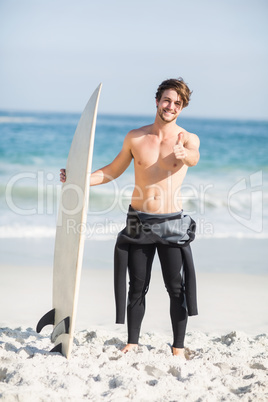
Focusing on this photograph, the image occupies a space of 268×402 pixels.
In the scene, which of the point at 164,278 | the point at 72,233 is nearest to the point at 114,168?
the point at 72,233

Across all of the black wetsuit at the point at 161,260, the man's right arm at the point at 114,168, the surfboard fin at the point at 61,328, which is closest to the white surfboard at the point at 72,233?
the surfboard fin at the point at 61,328

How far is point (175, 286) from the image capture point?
3197 millimetres

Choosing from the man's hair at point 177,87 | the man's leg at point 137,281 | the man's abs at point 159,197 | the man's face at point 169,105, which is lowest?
the man's leg at point 137,281

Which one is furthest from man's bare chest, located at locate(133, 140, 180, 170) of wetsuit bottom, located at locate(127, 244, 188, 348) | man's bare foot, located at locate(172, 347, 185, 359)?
man's bare foot, located at locate(172, 347, 185, 359)

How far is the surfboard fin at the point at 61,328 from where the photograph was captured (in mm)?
3022

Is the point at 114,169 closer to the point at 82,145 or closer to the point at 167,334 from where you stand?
the point at 82,145

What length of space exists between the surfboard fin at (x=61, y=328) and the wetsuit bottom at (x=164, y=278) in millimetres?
439

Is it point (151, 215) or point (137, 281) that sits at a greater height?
point (151, 215)

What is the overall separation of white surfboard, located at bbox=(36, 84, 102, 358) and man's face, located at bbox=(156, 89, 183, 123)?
0.38 m

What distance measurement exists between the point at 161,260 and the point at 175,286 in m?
0.17

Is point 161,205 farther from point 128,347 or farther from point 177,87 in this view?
point 128,347

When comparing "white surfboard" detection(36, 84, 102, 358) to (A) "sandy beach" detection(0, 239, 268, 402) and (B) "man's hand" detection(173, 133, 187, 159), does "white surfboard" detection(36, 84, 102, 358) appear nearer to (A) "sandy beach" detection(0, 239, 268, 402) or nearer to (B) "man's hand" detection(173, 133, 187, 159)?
(A) "sandy beach" detection(0, 239, 268, 402)

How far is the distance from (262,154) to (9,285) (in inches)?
576

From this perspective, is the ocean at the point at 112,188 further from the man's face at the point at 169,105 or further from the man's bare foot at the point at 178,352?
the man's face at the point at 169,105
